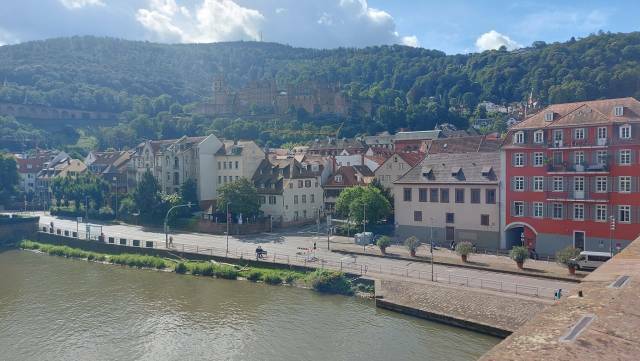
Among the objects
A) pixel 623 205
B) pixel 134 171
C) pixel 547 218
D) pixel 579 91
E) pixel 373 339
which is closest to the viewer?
pixel 373 339

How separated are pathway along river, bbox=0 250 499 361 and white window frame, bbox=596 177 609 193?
17801 mm

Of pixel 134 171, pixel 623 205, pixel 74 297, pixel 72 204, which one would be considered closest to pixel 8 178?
pixel 72 204

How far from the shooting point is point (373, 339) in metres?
27.7

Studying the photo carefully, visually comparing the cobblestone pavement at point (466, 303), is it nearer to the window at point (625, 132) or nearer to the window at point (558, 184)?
the window at point (558, 184)

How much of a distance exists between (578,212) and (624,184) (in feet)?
11.8

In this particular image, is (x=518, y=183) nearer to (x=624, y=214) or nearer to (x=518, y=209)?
(x=518, y=209)

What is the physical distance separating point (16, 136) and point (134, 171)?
7879cm

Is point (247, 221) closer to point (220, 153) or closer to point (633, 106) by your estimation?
point (220, 153)

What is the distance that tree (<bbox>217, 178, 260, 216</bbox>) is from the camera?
57.7 m

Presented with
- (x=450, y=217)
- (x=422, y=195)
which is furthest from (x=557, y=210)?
(x=422, y=195)

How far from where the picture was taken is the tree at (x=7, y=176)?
276 ft

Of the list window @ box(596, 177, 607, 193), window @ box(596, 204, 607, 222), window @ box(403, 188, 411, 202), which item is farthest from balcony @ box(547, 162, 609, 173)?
window @ box(403, 188, 411, 202)

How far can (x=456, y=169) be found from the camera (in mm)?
47094

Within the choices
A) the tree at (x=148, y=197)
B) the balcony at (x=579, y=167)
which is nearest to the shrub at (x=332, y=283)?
the balcony at (x=579, y=167)
